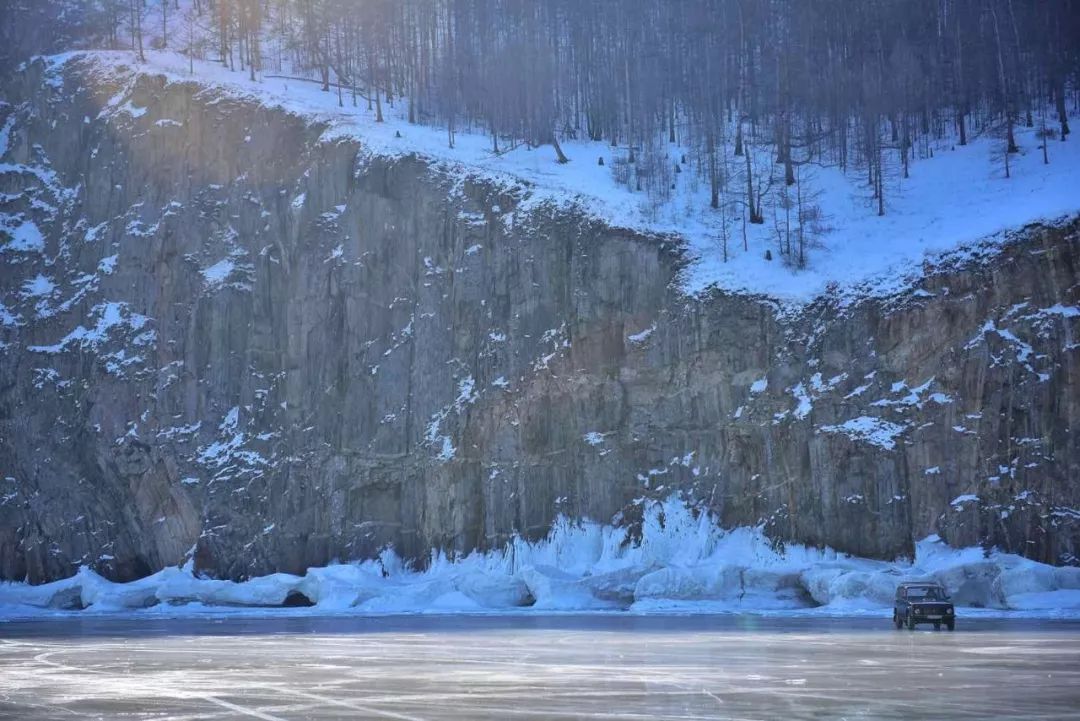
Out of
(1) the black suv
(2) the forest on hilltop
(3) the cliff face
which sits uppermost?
(2) the forest on hilltop

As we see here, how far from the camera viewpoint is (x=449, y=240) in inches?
2452

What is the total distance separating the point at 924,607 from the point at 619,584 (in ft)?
57.8

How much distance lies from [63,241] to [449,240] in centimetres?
2398

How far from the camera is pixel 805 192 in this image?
2559 inches

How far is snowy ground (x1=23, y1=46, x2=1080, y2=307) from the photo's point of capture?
2122 inches

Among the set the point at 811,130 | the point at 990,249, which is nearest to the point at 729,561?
the point at 990,249

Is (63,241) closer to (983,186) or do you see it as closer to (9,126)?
(9,126)

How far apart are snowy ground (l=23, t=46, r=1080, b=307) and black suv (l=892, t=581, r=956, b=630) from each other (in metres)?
20.0

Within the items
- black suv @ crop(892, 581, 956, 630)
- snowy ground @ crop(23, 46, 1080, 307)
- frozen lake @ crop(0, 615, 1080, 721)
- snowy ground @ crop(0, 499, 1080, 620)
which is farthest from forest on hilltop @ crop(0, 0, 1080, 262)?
frozen lake @ crop(0, 615, 1080, 721)

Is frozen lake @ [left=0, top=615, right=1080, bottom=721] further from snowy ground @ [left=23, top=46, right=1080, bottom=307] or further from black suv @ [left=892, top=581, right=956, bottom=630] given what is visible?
snowy ground @ [left=23, top=46, right=1080, bottom=307]

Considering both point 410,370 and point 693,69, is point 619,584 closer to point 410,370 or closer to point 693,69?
point 410,370

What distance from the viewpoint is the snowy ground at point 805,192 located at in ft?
177

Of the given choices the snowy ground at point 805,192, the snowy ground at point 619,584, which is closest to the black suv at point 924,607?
the snowy ground at point 619,584

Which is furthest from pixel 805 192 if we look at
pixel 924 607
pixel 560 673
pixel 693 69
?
pixel 560 673
